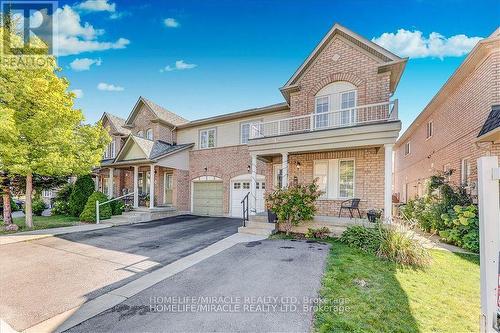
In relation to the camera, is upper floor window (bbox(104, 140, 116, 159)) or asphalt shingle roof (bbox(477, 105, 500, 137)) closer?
asphalt shingle roof (bbox(477, 105, 500, 137))

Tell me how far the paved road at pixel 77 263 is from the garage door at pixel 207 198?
16.0 ft

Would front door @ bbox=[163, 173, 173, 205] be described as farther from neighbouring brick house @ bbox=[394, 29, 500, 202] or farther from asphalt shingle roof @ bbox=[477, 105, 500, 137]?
asphalt shingle roof @ bbox=[477, 105, 500, 137]

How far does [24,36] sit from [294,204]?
14372 mm

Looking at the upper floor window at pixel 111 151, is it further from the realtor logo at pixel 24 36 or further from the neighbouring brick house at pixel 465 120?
the neighbouring brick house at pixel 465 120

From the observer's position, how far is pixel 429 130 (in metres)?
15.7

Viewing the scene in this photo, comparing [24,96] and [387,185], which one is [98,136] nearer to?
[24,96]

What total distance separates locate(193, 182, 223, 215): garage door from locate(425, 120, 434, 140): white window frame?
1375cm

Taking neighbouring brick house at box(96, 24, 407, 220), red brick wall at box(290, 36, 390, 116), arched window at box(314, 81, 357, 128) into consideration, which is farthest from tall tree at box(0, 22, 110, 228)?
arched window at box(314, 81, 357, 128)

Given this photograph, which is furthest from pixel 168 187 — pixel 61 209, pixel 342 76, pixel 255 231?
pixel 342 76

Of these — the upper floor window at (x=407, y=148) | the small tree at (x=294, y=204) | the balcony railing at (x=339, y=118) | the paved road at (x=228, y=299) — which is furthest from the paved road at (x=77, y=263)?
the upper floor window at (x=407, y=148)

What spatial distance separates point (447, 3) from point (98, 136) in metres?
17.3

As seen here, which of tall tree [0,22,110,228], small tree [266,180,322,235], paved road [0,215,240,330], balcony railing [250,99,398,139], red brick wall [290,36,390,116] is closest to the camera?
paved road [0,215,240,330]

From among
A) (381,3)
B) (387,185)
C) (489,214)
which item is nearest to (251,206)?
(387,185)

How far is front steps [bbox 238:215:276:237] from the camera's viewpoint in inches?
377
